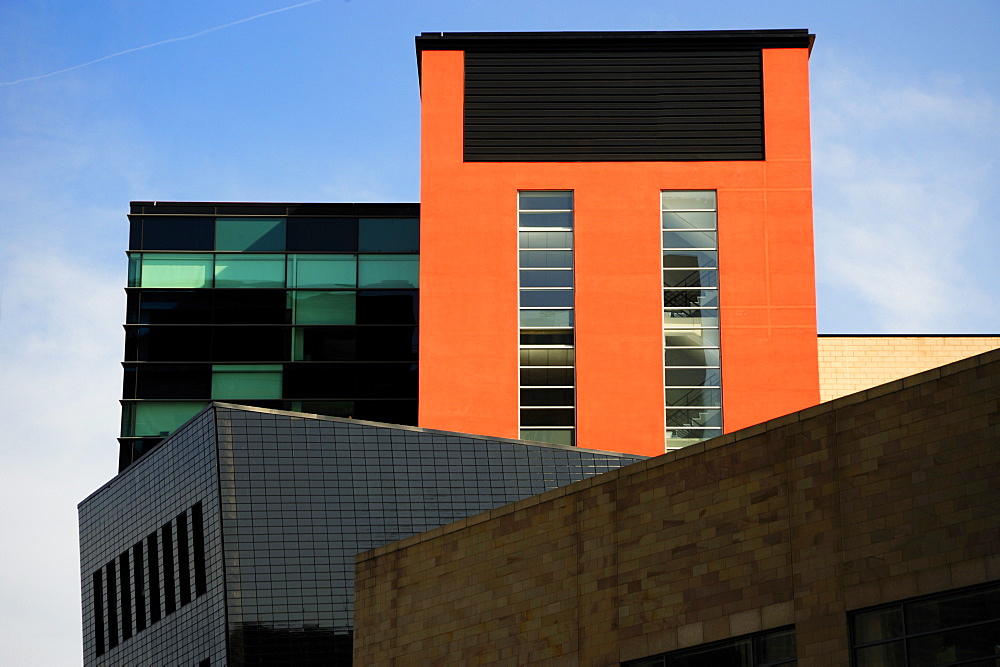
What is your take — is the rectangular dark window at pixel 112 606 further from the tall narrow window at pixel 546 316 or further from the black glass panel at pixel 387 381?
the tall narrow window at pixel 546 316

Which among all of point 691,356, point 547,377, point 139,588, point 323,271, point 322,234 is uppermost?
point 322,234

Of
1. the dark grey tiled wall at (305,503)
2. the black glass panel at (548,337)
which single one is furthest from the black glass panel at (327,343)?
the dark grey tiled wall at (305,503)

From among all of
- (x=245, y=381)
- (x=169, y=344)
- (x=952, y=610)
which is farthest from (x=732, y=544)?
(x=169, y=344)

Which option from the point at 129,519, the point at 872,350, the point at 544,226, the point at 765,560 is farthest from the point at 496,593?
the point at 872,350

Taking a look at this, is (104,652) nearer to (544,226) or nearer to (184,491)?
(184,491)

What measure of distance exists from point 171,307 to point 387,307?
8.79m

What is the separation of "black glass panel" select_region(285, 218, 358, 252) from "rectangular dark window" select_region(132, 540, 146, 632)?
17.1 meters

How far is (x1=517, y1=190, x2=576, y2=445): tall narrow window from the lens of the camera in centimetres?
5741

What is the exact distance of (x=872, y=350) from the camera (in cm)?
6344

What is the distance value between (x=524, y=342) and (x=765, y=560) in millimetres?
34357

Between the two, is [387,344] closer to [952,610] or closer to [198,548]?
[198,548]

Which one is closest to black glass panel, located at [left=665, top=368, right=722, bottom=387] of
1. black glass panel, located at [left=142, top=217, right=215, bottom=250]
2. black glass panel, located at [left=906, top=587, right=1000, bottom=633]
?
black glass panel, located at [left=142, top=217, right=215, bottom=250]

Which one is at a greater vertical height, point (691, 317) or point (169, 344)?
point (169, 344)

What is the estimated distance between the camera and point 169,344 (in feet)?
205
